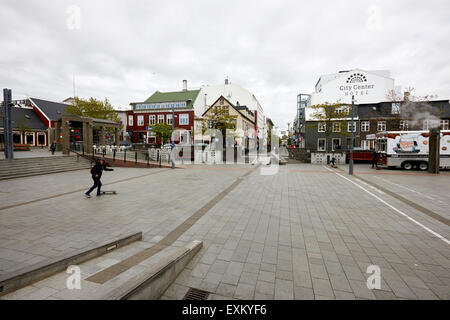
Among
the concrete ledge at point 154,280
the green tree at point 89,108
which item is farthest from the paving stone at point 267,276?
the green tree at point 89,108

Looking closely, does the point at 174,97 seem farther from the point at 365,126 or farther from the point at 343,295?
the point at 343,295

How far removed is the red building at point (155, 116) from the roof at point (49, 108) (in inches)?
472

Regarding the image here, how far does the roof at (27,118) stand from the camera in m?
34.5

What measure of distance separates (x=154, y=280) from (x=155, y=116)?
4504cm

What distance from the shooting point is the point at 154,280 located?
2.95 metres

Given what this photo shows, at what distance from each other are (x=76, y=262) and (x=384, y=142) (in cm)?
2438

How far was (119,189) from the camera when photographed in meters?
10.6

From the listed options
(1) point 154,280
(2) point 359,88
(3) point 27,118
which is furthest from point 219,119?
(2) point 359,88

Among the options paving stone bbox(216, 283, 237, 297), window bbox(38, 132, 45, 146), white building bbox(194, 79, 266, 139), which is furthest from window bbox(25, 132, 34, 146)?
paving stone bbox(216, 283, 237, 297)

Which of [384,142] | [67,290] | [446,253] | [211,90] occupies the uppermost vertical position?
[211,90]

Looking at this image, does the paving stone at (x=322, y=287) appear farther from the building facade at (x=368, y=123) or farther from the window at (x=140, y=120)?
the window at (x=140, y=120)

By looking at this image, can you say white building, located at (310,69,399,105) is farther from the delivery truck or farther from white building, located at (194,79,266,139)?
the delivery truck
